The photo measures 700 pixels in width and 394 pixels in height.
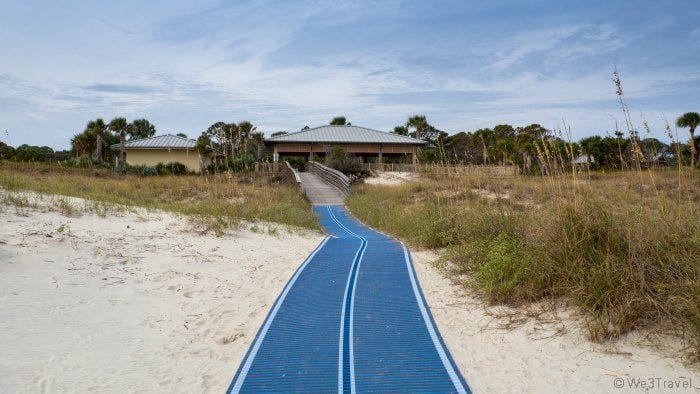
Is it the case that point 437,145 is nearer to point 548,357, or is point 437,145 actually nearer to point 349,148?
point 349,148

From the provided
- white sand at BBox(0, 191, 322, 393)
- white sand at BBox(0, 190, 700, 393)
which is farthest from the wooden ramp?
white sand at BBox(0, 190, 700, 393)

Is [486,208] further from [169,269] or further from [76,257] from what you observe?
[76,257]

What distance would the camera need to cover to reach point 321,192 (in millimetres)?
31109

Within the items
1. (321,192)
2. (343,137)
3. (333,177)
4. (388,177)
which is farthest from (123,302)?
(343,137)

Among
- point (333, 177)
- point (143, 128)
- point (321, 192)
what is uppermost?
point (143, 128)

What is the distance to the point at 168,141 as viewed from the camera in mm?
44125

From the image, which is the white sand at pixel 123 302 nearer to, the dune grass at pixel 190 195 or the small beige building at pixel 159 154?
the dune grass at pixel 190 195

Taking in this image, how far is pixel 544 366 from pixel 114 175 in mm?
33855

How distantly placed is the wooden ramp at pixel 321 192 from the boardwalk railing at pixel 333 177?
0.33 m

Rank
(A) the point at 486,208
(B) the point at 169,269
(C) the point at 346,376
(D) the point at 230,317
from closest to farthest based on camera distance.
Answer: (C) the point at 346,376, (D) the point at 230,317, (B) the point at 169,269, (A) the point at 486,208

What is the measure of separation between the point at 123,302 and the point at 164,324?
80 centimetres

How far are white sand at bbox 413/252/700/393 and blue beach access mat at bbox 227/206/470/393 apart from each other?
28 cm

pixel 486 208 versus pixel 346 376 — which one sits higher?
pixel 486 208

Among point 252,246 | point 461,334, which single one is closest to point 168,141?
point 252,246
